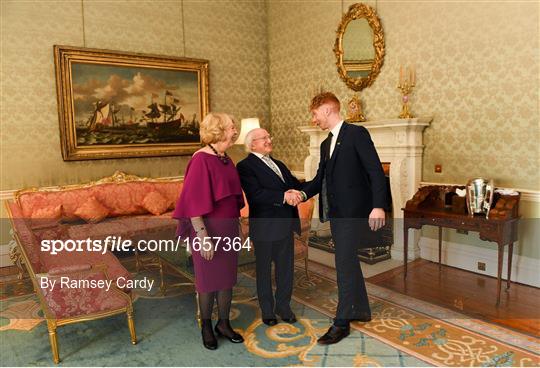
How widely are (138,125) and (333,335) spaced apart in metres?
4.18

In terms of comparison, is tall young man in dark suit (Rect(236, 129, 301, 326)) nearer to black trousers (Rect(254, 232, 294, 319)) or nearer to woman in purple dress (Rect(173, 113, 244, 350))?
black trousers (Rect(254, 232, 294, 319))

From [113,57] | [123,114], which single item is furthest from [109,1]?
[123,114]

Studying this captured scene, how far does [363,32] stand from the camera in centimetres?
550

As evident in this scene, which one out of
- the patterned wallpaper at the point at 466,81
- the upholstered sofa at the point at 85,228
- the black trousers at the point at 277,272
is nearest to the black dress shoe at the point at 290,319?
the black trousers at the point at 277,272

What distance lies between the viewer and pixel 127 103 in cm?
591

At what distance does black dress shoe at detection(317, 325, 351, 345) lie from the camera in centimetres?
302

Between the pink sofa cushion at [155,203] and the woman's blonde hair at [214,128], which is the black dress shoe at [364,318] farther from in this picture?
the pink sofa cushion at [155,203]

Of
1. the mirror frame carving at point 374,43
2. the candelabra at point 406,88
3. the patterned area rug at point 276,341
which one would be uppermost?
the mirror frame carving at point 374,43

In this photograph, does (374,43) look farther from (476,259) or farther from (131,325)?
(131,325)

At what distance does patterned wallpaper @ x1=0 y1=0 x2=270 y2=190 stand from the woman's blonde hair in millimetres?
3488

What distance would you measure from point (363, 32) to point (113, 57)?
3280mm

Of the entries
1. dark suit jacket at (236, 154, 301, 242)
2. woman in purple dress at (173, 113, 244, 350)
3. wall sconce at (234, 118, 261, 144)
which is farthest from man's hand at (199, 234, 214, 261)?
wall sconce at (234, 118, 261, 144)

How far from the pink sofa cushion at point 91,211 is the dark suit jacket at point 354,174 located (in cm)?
334

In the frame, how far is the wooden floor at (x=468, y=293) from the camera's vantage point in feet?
11.3
